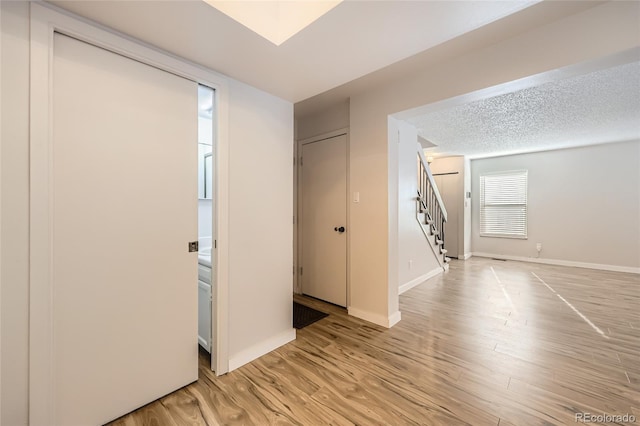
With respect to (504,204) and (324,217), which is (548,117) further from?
(324,217)

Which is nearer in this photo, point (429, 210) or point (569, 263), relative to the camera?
point (429, 210)

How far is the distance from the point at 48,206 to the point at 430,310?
Answer: 3.40m

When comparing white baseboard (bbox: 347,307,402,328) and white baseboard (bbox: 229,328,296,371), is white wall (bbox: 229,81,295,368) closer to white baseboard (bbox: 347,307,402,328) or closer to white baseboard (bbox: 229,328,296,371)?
white baseboard (bbox: 229,328,296,371)

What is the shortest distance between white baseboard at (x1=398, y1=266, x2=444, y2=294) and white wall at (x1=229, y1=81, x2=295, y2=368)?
6.47ft

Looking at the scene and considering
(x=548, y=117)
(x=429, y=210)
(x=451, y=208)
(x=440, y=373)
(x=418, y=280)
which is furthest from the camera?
(x=451, y=208)

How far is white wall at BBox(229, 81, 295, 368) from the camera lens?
6.48ft

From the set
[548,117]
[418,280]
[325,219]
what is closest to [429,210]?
[418,280]

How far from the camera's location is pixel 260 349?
2.13 metres

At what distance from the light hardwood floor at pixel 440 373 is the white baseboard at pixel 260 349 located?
0.19 feet

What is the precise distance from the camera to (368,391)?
1710 mm

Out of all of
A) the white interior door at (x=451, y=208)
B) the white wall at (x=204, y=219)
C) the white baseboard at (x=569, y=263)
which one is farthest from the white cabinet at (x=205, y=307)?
the white baseboard at (x=569, y=263)

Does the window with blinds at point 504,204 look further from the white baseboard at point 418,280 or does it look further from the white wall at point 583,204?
the white baseboard at point 418,280

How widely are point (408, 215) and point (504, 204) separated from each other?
377 centimetres

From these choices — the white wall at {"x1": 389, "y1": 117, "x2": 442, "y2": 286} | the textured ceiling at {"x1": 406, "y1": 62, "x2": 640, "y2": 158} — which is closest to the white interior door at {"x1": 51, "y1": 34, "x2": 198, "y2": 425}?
the textured ceiling at {"x1": 406, "y1": 62, "x2": 640, "y2": 158}
